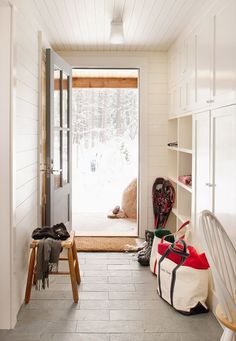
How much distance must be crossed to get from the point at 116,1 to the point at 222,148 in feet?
5.20

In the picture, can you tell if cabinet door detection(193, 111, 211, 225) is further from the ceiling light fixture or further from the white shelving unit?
the ceiling light fixture

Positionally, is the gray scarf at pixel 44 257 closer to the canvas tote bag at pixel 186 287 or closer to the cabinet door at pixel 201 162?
the canvas tote bag at pixel 186 287

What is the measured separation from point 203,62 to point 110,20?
1188mm

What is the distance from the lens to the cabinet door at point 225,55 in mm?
2662

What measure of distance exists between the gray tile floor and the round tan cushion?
3.13m

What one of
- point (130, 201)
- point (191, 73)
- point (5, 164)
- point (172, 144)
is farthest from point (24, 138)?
point (130, 201)

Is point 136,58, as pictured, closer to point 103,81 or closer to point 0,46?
point 103,81

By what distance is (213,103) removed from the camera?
310 cm

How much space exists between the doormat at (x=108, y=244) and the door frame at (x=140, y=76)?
0.29 metres

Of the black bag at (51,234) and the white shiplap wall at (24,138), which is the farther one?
the black bag at (51,234)

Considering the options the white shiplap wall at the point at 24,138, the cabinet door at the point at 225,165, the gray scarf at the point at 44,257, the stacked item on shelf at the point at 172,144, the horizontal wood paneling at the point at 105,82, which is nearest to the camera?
the cabinet door at the point at 225,165

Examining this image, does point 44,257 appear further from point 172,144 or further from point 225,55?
point 172,144

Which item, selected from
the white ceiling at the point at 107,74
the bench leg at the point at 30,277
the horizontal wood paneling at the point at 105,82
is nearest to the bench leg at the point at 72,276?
the bench leg at the point at 30,277

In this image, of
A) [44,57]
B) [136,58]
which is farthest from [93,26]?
[136,58]
